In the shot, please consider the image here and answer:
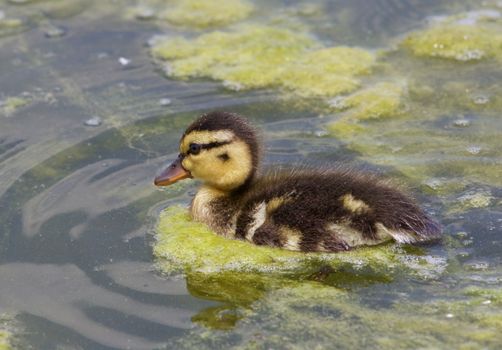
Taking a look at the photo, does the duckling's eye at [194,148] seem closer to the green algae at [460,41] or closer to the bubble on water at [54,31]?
the green algae at [460,41]

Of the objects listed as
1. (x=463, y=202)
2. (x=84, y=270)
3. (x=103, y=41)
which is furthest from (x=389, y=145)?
(x=103, y=41)

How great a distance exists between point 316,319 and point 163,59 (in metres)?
3.59

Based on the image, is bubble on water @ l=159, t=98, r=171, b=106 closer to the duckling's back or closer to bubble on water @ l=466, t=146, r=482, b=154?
the duckling's back

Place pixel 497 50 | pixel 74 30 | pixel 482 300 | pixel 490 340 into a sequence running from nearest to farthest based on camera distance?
pixel 490 340 < pixel 482 300 < pixel 497 50 < pixel 74 30

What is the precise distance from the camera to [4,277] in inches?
205

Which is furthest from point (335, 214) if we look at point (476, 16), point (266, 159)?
point (476, 16)

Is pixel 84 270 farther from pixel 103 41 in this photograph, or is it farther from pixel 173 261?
pixel 103 41

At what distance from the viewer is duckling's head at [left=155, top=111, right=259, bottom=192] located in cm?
544

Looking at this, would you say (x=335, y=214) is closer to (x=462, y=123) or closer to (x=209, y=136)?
(x=209, y=136)

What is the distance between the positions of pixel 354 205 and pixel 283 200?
38cm

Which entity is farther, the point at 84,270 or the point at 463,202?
the point at 463,202

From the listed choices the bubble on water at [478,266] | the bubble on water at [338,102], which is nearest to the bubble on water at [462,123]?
the bubble on water at [338,102]

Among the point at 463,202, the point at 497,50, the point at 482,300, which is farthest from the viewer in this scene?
the point at 497,50

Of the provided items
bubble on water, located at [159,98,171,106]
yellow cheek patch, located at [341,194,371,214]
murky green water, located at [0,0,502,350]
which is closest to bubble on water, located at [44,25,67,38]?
murky green water, located at [0,0,502,350]
